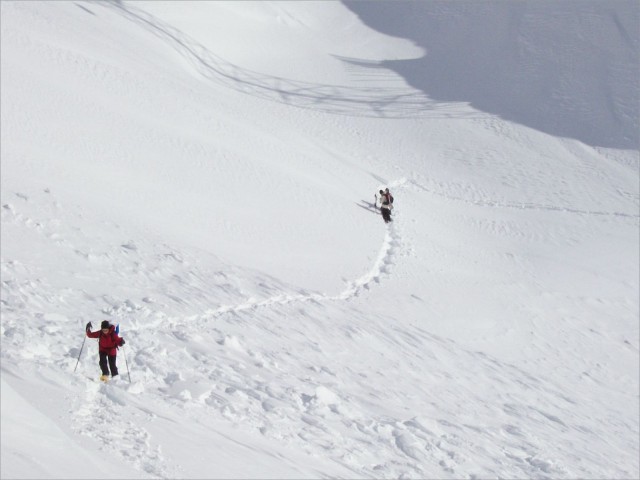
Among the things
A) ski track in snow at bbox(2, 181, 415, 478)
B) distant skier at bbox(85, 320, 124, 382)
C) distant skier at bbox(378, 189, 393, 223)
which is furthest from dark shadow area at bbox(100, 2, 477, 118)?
distant skier at bbox(85, 320, 124, 382)

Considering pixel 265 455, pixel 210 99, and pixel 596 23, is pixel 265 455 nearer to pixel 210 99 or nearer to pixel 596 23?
pixel 210 99

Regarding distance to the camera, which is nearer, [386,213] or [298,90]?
[386,213]

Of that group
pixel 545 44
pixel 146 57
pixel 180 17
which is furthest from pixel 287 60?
pixel 545 44

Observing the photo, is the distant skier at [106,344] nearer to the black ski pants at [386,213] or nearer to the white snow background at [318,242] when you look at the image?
the white snow background at [318,242]

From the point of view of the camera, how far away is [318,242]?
18.8 metres

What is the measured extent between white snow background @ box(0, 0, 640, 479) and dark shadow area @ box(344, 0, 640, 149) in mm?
121

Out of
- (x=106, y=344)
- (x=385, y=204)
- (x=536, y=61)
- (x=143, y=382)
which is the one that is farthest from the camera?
(x=536, y=61)

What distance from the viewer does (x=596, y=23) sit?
3441 cm

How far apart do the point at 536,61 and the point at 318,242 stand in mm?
18395

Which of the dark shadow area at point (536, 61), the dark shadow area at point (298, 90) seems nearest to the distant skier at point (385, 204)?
the dark shadow area at point (298, 90)

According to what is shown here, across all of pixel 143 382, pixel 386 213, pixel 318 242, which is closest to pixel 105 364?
pixel 143 382

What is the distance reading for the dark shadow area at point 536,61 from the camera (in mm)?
30422

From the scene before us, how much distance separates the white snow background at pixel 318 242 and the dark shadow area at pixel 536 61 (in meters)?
0.12

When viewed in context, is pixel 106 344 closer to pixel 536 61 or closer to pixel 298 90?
pixel 298 90
